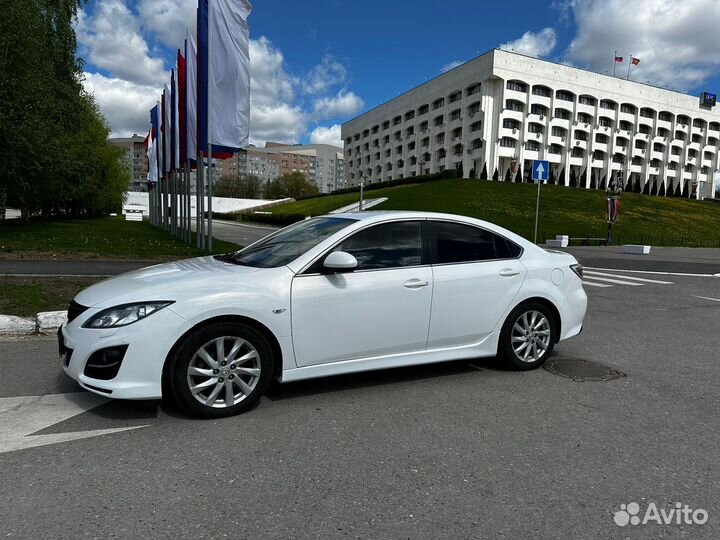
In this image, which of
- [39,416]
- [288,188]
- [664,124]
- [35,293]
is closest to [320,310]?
[39,416]

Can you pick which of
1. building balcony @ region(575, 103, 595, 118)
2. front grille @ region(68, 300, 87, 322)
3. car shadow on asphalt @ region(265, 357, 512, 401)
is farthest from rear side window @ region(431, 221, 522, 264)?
building balcony @ region(575, 103, 595, 118)

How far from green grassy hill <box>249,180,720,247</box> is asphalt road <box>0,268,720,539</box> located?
3535 centimetres

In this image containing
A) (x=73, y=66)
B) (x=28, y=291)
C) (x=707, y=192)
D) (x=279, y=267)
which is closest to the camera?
(x=279, y=267)

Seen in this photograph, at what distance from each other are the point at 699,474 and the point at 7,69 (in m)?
23.5

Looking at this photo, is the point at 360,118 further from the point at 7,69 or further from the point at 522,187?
the point at 7,69

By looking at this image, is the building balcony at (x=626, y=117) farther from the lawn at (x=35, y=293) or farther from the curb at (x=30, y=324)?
the curb at (x=30, y=324)

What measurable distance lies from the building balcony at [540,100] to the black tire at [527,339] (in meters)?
81.7

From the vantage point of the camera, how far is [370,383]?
4.68 metres

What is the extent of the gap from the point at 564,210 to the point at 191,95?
138 feet

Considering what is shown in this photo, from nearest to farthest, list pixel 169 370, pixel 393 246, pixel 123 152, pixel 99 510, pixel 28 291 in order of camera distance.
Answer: pixel 99 510, pixel 169 370, pixel 393 246, pixel 28 291, pixel 123 152

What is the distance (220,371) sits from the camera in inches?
148

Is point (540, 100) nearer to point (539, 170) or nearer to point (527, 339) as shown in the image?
point (539, 170)

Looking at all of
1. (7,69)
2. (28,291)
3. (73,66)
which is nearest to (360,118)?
(73,66)

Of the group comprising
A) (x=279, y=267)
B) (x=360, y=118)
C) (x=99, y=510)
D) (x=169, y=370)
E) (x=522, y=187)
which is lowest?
(x=99, y=510)
